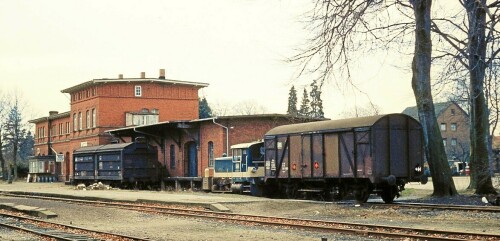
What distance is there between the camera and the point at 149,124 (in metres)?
44.4

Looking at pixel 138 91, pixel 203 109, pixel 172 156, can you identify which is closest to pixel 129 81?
pixel 138 91

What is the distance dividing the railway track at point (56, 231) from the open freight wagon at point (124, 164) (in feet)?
72.0

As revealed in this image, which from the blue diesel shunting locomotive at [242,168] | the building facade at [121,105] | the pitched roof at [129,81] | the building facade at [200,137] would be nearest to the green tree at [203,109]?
the building facade at [121,105]

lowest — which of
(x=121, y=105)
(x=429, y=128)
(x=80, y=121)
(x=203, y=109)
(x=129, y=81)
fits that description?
(x=429, y=128)

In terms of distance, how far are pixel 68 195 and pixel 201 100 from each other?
207 ft

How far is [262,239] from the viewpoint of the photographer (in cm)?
1387

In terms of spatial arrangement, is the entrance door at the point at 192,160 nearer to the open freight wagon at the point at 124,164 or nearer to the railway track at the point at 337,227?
the open freight wagon at the point at 124,164

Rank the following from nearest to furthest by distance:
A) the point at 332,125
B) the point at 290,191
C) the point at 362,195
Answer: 1. the point at 362,195
2. the point at 332,125
3. the point at 290,191

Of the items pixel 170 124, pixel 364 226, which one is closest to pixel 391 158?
pixel 364 226

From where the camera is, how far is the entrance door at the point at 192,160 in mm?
42425

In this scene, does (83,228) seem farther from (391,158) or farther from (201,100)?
(201,100)

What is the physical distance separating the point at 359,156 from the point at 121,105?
39.1 m

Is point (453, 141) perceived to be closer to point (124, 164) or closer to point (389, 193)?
point (124, 164)

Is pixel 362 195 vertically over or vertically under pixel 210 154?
under
